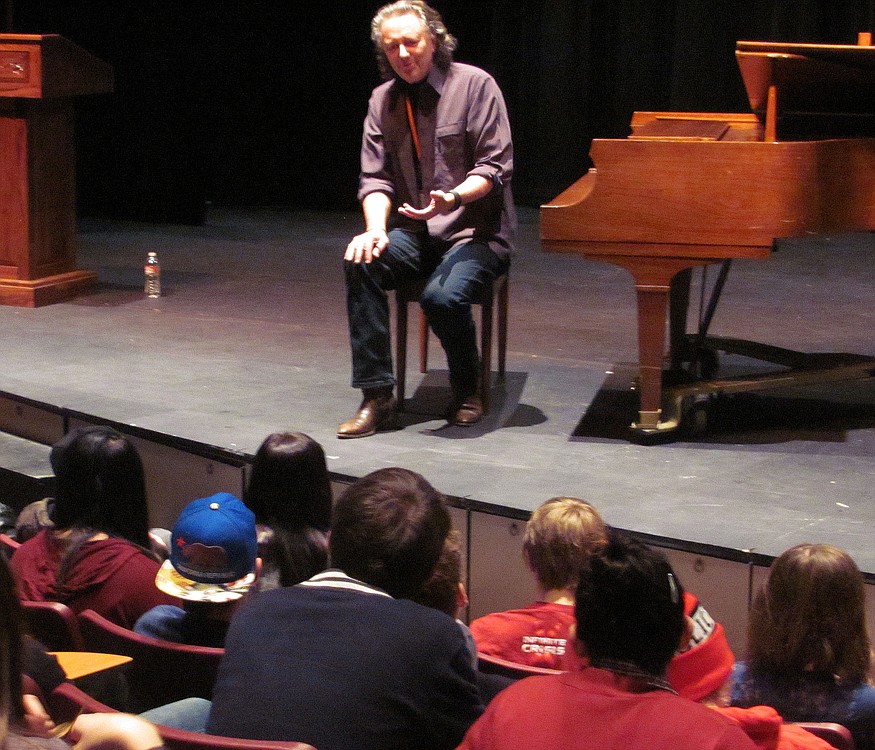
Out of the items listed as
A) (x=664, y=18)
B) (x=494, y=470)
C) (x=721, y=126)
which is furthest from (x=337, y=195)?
(x=494, y=470)

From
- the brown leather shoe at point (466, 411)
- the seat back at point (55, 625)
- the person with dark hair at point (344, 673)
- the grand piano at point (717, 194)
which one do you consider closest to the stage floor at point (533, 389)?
the brown leather shoe at point (466, 411)

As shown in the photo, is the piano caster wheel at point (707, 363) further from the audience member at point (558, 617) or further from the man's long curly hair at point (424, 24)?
the audience member at point (558, 617)

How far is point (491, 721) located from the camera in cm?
162

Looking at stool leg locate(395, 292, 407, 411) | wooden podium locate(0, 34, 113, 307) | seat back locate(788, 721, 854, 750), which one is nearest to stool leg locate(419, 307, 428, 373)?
stool leg locate(395, 292, 407, 411)

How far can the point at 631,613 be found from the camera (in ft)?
5.38

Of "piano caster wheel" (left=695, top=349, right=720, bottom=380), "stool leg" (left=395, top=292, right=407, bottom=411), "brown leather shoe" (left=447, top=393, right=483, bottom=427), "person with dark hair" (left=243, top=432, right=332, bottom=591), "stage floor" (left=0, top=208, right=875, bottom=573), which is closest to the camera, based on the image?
"person with dark hair" (left=243, top=432, right=332, bottom=591)

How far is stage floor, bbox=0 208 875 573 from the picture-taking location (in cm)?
347

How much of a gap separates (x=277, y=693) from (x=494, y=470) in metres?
1.95

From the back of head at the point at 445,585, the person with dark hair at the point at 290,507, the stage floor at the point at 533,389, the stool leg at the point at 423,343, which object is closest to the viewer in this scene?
the back of head at the point at 445,585

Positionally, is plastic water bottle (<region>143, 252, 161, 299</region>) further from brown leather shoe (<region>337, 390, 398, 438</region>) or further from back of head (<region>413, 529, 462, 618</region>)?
back of head (<region>413, 529, 462, 618</region>)

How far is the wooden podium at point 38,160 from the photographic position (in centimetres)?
583

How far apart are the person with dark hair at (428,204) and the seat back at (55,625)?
166 cm

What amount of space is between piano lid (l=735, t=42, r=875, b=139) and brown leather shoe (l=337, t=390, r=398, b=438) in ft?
4.69

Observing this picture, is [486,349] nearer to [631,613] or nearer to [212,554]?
[212,554]
